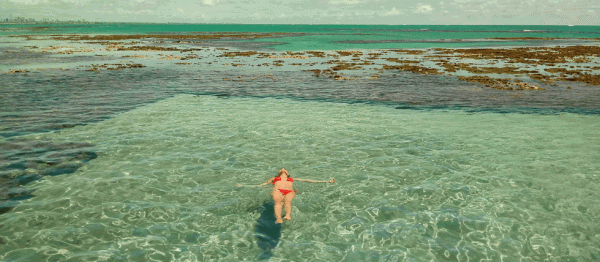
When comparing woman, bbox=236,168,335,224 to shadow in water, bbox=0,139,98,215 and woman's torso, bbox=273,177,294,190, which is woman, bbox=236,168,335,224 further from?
shadow in water, bbox=0,139,98,215

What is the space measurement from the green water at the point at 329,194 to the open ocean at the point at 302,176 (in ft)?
0.18

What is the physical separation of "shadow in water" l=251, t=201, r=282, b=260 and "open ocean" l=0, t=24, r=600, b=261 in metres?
0.07

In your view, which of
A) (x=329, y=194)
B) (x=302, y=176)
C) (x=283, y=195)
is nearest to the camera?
(x=283, y=195)

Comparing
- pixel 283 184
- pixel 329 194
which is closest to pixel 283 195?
pixel 283 184

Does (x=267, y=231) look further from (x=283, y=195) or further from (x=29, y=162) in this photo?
(x=29, y=162)

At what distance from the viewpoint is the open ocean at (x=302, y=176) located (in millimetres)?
8719

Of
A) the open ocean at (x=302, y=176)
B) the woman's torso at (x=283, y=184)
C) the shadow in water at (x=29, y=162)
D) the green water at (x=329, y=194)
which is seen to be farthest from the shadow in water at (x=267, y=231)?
the shadow in water at (x=29, y=162)

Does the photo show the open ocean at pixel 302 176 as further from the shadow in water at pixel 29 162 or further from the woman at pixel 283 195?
the woman at pixel 283 195

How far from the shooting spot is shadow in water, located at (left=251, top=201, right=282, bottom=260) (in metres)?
8.68

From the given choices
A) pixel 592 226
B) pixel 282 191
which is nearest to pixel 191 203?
pixel 282 191

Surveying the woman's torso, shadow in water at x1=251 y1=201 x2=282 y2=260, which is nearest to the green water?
shadow in water at x1=251 y1=201 x2=282 y2=260

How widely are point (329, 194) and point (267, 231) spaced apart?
2.91 metres

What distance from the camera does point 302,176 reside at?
1272cm

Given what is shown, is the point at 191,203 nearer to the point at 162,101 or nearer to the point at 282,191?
the point at 282,191
